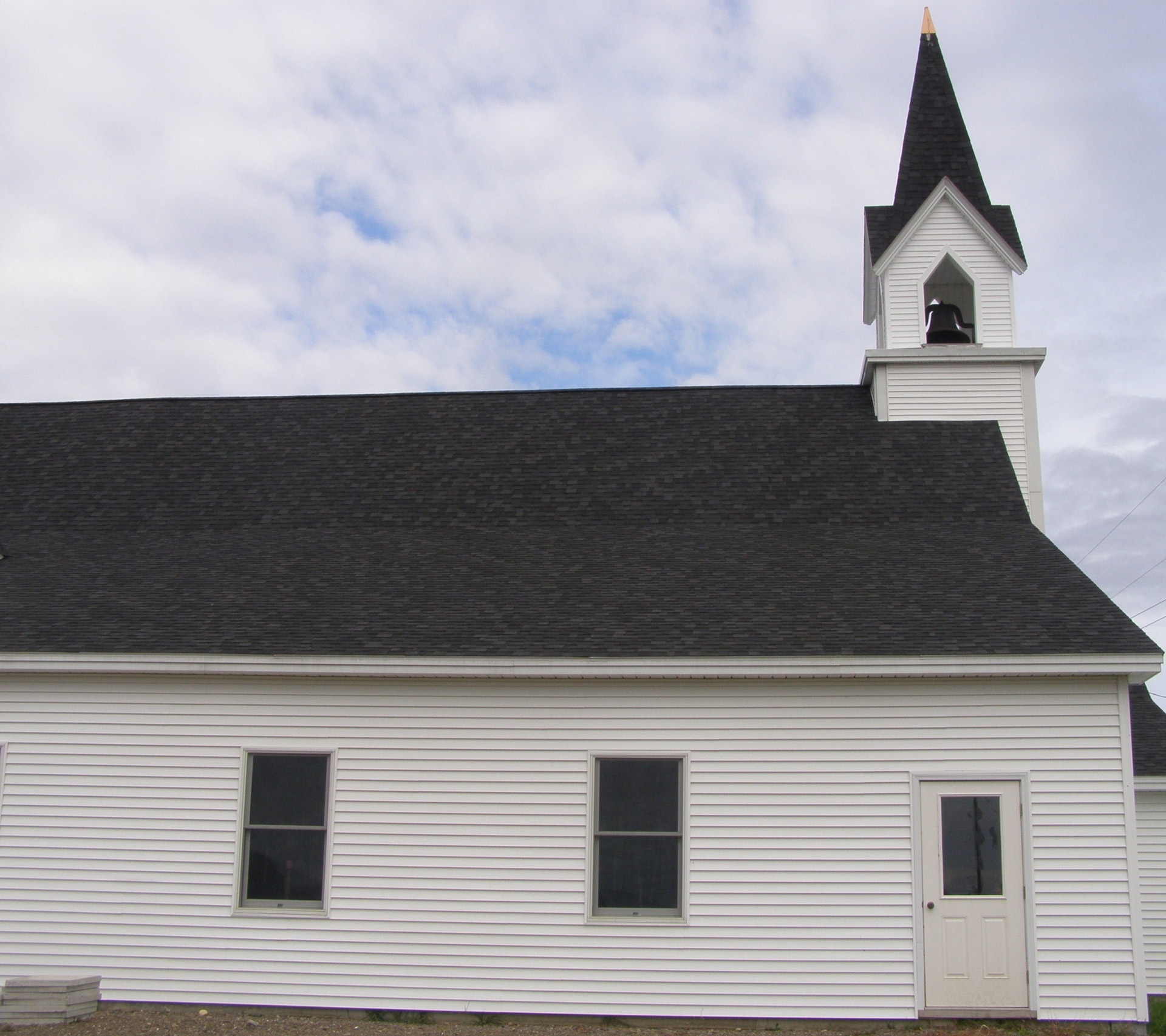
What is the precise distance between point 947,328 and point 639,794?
9255 millimetres

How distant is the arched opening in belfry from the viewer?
17078 mm

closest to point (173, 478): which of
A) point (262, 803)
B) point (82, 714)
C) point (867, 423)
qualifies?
point (82, 714)

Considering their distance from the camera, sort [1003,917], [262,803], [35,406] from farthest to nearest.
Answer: [35,406] < [262,803] < [1003,917]

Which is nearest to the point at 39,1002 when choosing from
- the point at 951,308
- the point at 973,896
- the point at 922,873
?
the point at 922,873

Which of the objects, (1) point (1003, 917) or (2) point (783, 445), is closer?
(1) point (1003, 917)

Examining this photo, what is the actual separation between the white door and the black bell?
26.1 feet

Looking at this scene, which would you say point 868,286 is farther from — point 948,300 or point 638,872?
point 638,872

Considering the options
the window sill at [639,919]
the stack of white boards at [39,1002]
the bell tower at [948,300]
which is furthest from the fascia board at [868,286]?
the stack of white boards at [39,1002]

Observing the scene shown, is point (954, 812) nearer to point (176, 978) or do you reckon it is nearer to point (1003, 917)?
point (1003, 917)

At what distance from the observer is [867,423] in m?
16.7

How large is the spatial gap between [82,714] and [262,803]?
217cm

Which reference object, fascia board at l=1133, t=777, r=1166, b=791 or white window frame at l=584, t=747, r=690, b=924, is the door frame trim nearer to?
white window frame at l=584, t=747, r=690, b=924

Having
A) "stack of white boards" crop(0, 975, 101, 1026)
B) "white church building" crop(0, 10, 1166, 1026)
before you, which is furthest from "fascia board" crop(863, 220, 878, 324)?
"stack of white boards" crop(0, 975, 101, 1026)

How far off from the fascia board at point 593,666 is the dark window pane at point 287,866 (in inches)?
66.8
